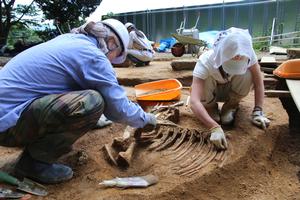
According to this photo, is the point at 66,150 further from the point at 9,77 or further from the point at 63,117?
the point at 9,77

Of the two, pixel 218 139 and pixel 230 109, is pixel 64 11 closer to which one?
pixel 230 109

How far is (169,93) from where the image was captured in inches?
155

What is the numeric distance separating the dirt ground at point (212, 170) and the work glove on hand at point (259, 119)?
0.05 meters

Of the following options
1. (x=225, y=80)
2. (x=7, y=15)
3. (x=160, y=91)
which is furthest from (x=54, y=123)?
(x=7, y=15)

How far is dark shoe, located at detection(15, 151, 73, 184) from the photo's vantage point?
227cm

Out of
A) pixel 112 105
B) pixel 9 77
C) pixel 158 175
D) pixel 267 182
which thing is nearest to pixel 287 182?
pixel 267 182

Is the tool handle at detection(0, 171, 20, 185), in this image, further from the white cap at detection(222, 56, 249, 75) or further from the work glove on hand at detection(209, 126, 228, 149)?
the white cap at detection(222, 56, 249, 75)

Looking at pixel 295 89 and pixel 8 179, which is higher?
pixel 295 89

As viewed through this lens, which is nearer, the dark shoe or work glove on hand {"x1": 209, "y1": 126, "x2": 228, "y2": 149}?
the dark shoe

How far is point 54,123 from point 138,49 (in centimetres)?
406

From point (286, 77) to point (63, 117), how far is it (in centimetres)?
Result: 250

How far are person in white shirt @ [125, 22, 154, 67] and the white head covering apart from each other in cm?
306

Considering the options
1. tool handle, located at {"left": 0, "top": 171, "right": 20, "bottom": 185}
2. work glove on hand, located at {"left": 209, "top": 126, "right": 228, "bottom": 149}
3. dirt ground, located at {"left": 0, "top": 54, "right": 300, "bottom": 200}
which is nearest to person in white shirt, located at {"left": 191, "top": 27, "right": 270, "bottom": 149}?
work glove on hand, located at {"left": 209, "top": 126, "right": 228, "bottom": 149}

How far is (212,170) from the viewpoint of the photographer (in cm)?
244
